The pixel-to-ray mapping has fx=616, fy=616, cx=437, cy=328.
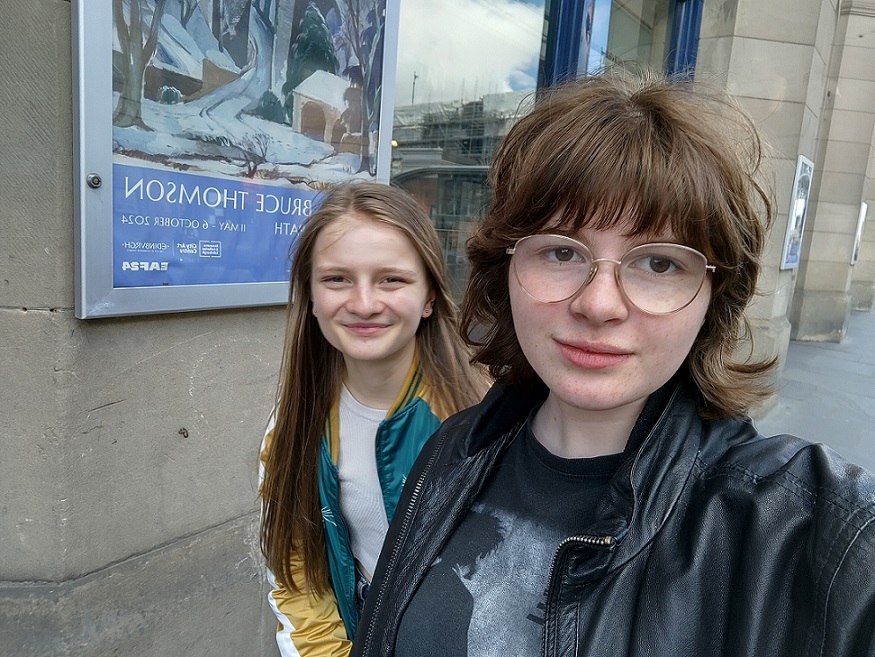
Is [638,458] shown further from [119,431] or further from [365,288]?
[119,431]

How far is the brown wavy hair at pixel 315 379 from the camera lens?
1718mm

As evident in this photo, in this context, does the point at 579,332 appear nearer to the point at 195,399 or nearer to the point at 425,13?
the point at 195,399

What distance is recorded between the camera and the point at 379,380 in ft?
5.71

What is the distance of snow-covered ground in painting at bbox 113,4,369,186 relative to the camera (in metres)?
2.13

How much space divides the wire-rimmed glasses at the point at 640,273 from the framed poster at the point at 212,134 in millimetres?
1388

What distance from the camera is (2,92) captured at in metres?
1.93

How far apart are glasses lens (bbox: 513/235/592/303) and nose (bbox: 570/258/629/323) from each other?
0.06ft

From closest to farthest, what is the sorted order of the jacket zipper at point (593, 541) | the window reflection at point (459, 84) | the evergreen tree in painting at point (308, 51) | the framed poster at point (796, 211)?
the jacket zipper at point (593, 541) → the evergreen tree in painting at point (308, 51) → the window reflection at point (459, 84) → the framed poster at point (796, 211)

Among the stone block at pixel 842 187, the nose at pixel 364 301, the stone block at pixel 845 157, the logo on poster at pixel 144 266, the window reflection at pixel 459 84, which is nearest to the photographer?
the nose at pixel 364 301

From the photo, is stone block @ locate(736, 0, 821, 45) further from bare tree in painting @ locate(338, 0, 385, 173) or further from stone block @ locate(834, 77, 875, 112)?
stone block @ locate(834, 77, 875, 112)

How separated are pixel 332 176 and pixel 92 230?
1.10m

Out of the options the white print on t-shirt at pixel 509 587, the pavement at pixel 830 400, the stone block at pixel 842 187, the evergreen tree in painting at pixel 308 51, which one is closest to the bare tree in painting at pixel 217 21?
the evergreen tree in painting at pixel 308 51

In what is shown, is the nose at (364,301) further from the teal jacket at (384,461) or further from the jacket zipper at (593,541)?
the jacket zipper at (593,541)

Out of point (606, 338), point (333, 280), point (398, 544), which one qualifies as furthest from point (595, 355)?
point (333, 280)
